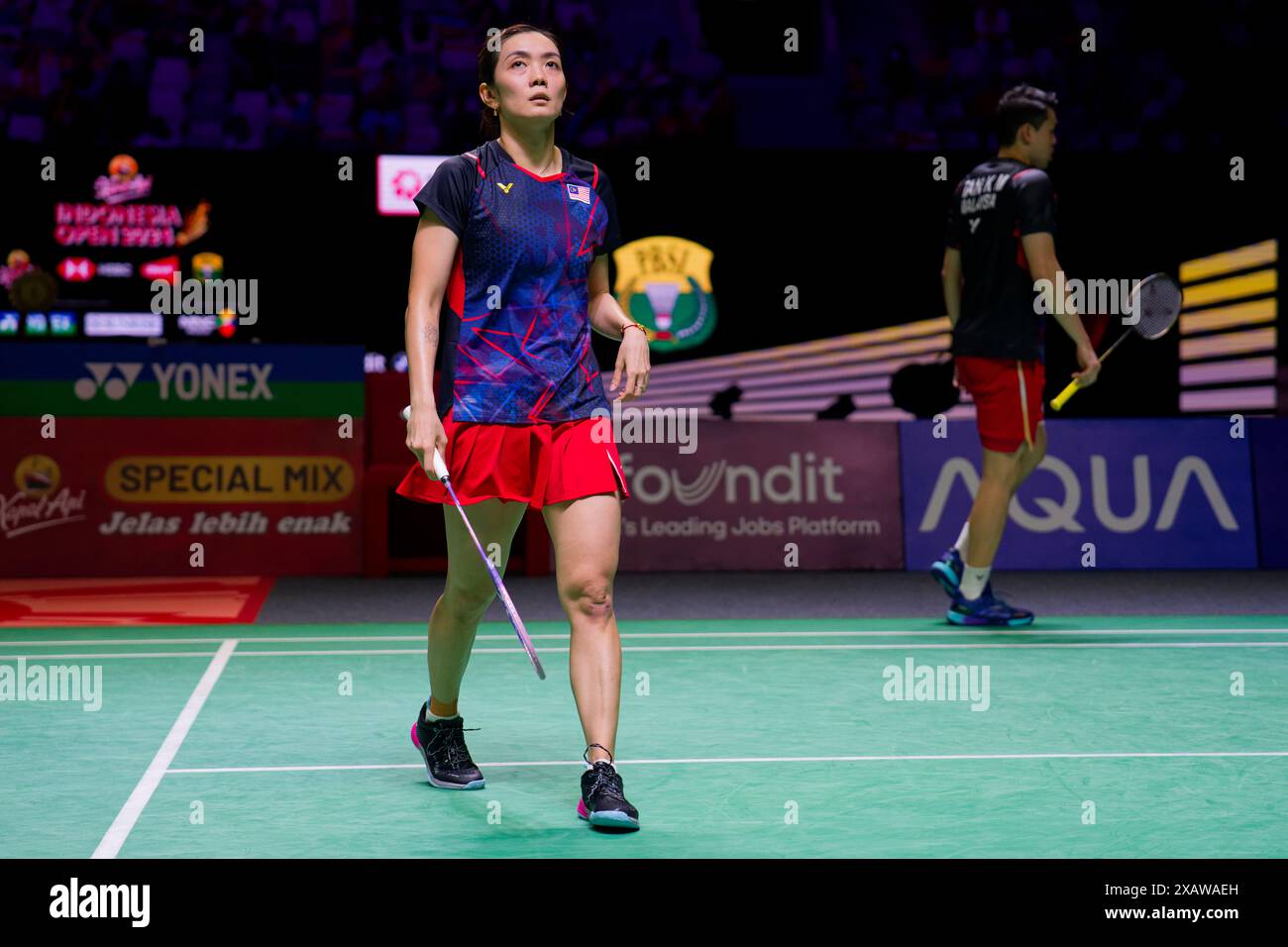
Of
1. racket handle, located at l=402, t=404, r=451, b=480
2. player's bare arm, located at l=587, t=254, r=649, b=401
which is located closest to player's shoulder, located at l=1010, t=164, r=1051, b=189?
player's bare arm, located at l=587, t=254, r=649, b=401

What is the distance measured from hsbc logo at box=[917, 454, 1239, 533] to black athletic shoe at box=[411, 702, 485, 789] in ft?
18.6

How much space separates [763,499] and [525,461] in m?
5.66

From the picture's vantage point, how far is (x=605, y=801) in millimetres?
3486

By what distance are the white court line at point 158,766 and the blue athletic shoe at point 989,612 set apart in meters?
2.96

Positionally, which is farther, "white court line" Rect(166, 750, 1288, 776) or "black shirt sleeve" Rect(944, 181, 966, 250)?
"black shirt sleeve" Rect(944, 181, 966, 250)

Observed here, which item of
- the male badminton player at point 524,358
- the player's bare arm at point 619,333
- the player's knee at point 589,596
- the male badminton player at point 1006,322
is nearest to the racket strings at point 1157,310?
the male badminton player at point 1006,322

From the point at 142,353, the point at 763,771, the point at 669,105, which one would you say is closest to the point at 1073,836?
the point at 763,771

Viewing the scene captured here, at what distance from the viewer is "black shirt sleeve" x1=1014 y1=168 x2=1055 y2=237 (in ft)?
21.8

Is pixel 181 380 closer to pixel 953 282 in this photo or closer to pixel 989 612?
pixel 953 282

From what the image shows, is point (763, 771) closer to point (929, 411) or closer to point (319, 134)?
point (929, 411)

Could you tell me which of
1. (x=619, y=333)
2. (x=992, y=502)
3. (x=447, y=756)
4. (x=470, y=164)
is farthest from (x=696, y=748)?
(x=992, y=502)

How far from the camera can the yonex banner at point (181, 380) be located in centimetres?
903

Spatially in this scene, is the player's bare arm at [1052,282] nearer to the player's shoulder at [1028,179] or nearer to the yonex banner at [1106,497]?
the player's shoulder at [1028,179]

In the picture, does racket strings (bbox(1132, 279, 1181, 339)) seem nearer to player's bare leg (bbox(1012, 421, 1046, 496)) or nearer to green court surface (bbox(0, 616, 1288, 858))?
player's bare leg (bbox(1012, 421, 1046, 496))
